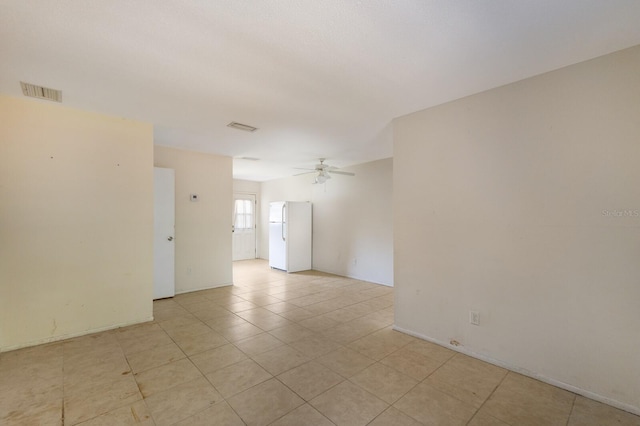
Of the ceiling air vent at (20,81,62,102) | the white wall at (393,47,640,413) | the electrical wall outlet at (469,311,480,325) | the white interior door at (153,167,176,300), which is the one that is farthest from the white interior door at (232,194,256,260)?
the electrical wall outlet at (469,311,480,325)

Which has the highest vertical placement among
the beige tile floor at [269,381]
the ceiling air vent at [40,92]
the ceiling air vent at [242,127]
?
the ceiling air vent at [40,92]

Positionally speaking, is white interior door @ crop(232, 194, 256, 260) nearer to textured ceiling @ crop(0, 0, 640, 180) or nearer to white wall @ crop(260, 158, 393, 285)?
white wall @ crop(260, 158, 393, 285)

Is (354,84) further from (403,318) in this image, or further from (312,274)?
(312,274)

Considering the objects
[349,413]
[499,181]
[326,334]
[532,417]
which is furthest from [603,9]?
[326,334]

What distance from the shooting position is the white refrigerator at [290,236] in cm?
670

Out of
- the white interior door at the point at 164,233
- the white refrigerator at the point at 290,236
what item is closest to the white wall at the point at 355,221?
the white refrigerator at the point at 290,236

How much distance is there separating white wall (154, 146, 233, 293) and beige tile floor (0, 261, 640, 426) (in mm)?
1509

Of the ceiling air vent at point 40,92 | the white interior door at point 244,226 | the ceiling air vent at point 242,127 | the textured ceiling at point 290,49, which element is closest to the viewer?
the textured ceiling at point 290,49

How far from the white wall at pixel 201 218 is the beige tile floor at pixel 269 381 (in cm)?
151

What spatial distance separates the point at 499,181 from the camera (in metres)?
2.55

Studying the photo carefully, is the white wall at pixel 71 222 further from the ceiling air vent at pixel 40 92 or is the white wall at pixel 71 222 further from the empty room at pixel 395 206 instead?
the ceiling air vent at pixel 40 92

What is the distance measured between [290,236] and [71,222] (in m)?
4.20

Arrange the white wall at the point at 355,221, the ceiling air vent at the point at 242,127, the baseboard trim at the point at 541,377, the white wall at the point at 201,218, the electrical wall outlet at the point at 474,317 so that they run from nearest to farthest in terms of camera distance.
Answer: the baseboard trim at the point at 541,377
the electrical wall outlet at the point at 474,317
the ceiling air vent at the point at 242,127
the white wall at the point at 201,218
the white wall at the point at 355,221

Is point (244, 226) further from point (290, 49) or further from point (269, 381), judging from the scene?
point (290, 49)
